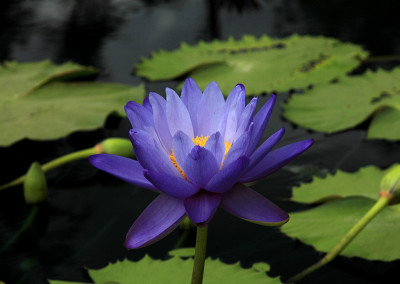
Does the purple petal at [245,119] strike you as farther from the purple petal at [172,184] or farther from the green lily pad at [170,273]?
the green lily pad at [170,273]

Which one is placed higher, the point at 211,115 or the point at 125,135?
the point at 211,115

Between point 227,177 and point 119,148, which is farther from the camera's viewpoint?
point 119,148

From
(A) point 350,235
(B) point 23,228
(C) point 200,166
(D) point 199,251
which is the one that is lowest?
(B) point 23,228

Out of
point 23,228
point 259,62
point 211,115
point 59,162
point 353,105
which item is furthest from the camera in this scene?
point 259,62

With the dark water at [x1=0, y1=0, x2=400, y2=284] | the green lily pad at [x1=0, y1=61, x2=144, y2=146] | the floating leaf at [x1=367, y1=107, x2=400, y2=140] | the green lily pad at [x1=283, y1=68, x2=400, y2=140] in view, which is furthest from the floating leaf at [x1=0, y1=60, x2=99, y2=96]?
the floating leaf at [x1=367, y1=107, x2=400, y2=140]

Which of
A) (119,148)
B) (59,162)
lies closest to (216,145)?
(119,148)

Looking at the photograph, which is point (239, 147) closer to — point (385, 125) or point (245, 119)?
point (245, 119)

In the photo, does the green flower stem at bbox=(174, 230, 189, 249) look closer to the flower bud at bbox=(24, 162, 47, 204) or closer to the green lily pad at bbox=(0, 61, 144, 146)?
the flower bud at bbox=(24, 162, 47, 204)
